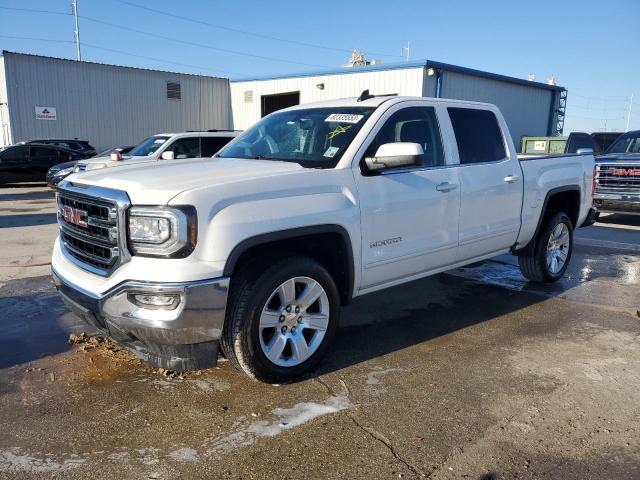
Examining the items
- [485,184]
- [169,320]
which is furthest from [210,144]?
[169,320]

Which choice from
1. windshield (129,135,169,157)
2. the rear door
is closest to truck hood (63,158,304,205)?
the rear door

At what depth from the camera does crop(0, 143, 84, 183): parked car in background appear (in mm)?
17469

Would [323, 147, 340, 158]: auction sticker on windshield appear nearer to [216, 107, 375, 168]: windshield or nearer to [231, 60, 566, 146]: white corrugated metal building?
[216, 107, 375, 168]: windshield

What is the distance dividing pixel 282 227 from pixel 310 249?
531 mm

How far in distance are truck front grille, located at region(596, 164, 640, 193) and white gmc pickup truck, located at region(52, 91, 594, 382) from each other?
7159 millimetres

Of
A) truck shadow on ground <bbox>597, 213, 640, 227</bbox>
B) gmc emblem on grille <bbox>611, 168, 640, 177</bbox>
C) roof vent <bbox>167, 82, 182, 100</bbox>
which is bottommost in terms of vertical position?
truck shadow on ground <bbox>597, 213, 640, 227</bbox>

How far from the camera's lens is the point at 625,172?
1102cm

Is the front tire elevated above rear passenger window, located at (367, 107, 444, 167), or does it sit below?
below

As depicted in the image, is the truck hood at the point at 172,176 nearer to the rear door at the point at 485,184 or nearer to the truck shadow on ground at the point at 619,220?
the rear door at the point at 485,184

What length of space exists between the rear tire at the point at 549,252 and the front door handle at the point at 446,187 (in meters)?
Answer: 1.97

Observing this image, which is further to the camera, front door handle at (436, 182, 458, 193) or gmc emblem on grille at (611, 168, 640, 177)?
gmc emblem on grille at (611, 168, 640, 177)

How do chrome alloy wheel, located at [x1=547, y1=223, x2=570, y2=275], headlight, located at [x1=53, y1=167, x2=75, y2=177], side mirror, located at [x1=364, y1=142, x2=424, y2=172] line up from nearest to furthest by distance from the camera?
1. side mirror, located at [x1=364, y1=142, x2=424, y2=172]
2. chrome alloy wheel, located at [x1=547, y1=223, x2=570, y2=275]
3. headlight, located at [x1=53, y1=167, x2=75, y2=177]

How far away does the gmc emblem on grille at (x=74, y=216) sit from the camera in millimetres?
3469

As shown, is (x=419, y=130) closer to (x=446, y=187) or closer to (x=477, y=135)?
(x=446, y=187)
